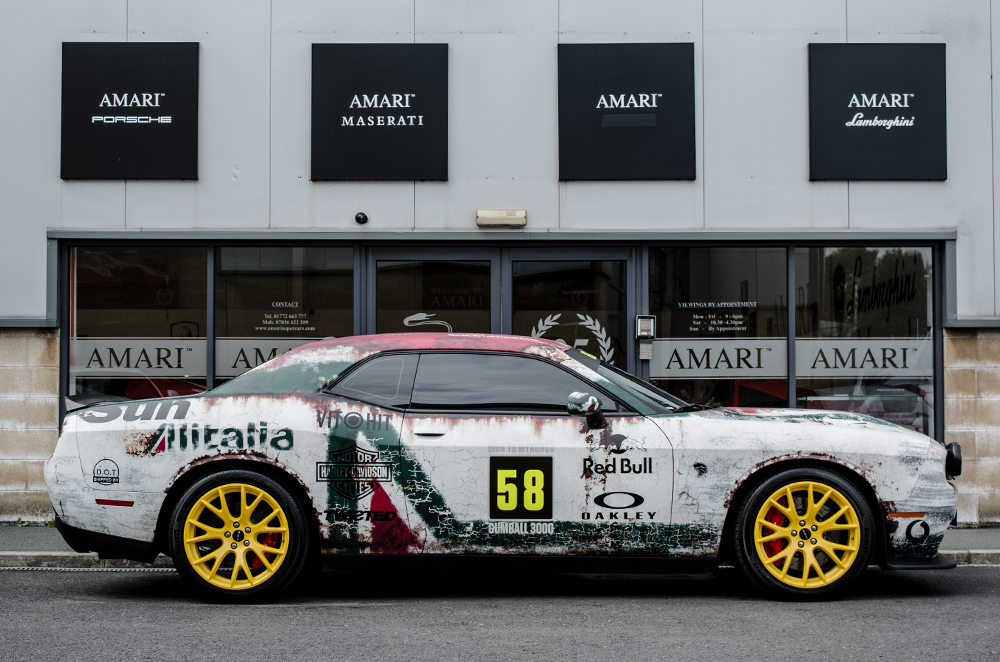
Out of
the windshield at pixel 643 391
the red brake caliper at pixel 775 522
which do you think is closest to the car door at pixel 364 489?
the windshield at pixel 643 391

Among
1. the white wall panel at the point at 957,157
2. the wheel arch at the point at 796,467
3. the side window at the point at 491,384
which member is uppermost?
the white wall panel at the point at 957,157

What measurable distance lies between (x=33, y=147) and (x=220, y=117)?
5.97 ft

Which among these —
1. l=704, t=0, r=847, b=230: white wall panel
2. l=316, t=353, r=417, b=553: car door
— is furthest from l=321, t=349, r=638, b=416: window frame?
l=704, t=0, r=847, b=230: white wall panel

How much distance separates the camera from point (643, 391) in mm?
5535

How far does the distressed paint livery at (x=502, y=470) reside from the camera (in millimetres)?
5176

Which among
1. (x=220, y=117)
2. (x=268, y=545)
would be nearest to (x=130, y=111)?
(x=220, y=117)

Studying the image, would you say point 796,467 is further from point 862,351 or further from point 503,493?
point 862,351

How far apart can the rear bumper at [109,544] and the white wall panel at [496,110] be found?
14.2 feet

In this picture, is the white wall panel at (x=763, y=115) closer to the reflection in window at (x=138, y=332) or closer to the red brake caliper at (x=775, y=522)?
the red brake caliper at (x=775, y=522)

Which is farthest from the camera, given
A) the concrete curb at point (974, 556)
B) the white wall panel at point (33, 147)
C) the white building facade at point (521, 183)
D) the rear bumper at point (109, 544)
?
the white building facade at point (521, 183)

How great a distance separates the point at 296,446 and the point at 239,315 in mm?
3815

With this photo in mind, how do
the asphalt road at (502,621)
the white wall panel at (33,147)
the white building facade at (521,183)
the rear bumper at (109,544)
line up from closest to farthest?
the asphalt road at (502,621), the rear bumper at (109,544), the white wall panel at (33,147), the white building facade at (521,183)

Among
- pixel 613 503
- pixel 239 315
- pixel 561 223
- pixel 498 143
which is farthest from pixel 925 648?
pixel 239 315

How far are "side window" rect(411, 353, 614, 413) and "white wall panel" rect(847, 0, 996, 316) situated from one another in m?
4.70
